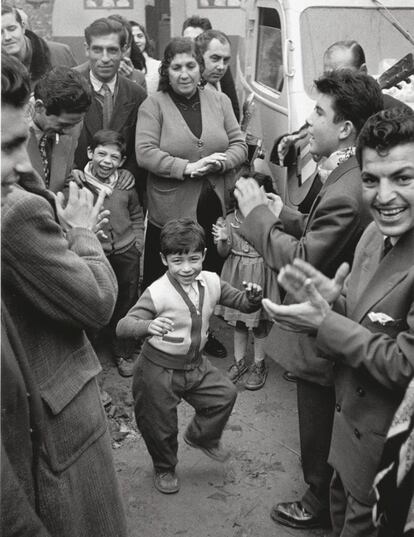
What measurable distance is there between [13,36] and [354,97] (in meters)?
2.43

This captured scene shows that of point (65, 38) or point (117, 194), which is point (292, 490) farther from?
point (65, 38)

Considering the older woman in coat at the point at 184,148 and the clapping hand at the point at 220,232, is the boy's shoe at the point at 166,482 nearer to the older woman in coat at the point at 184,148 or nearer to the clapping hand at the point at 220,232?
the clapping hand at the point at 220,232

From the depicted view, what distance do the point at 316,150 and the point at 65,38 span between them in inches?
333

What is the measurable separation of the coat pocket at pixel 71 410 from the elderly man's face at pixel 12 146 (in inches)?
24.6

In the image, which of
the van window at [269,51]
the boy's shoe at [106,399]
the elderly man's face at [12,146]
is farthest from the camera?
the van window at [269,51]

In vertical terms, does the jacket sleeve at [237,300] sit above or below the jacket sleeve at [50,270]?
below

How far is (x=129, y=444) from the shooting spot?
4258mm

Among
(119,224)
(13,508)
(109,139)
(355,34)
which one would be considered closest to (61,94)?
(109,139)

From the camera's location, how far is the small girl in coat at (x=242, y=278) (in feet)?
16.0

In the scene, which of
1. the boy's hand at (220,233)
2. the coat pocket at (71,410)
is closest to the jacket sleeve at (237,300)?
the boy's hand at (220,233)

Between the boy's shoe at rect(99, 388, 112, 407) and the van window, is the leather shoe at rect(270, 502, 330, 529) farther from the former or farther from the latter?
the van window

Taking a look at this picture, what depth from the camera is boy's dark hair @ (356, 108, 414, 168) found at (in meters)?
2.42

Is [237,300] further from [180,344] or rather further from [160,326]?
[160,326]

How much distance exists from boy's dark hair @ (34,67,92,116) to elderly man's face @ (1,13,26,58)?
0.75 metres
